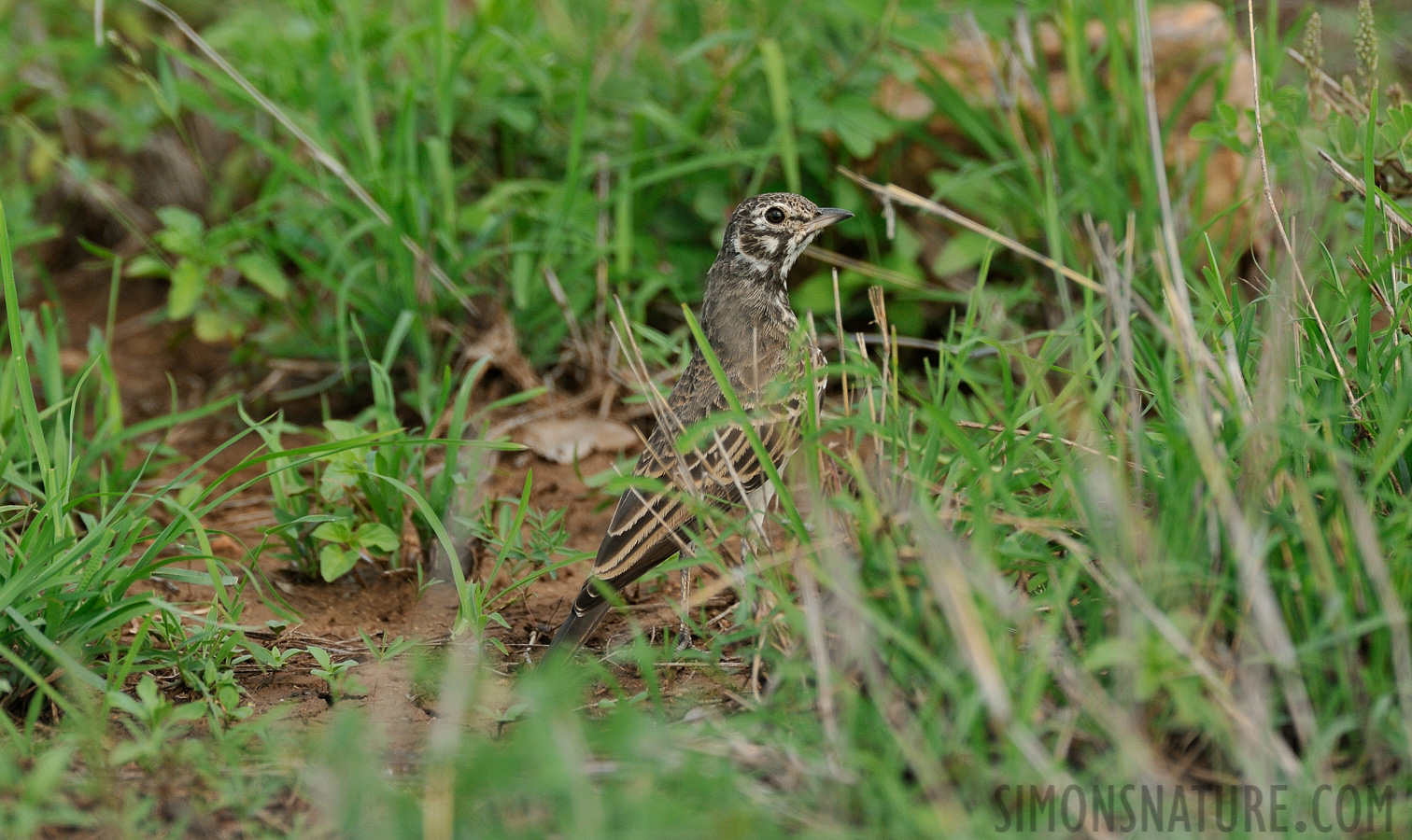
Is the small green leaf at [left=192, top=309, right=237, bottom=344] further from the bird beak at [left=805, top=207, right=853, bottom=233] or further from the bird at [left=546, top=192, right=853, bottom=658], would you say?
the bird beak at [left=805, top=207, right=853, bottom=233]

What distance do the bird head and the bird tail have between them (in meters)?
1.56

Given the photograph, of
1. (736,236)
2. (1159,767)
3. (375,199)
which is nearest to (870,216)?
(736,236)

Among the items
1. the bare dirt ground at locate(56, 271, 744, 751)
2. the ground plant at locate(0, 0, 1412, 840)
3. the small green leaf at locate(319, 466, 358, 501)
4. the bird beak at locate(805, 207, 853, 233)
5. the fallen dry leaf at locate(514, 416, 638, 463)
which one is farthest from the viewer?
the fallen dry leaf at locate(514, 416, 638, 463)

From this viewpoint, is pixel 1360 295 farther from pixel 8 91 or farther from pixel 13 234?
pixel 8 91

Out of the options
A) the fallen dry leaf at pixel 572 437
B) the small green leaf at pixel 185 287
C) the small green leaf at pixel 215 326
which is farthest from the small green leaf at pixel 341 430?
the small green leaf at pixel 215 326

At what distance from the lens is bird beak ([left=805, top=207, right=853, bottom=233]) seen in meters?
4.54

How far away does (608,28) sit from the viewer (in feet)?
21.0

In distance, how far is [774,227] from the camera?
4562mm

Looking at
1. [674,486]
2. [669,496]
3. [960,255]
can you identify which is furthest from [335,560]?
[960,255]

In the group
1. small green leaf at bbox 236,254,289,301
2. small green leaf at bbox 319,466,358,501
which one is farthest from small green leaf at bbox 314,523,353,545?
small green leaf at bbox 236,254,289,301

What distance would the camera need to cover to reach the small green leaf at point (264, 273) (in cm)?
531

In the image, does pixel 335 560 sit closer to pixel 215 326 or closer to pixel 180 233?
pixel 215 326

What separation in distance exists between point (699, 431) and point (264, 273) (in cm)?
310

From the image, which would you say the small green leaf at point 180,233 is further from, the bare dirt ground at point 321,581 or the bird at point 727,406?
the bird at point 727,406
